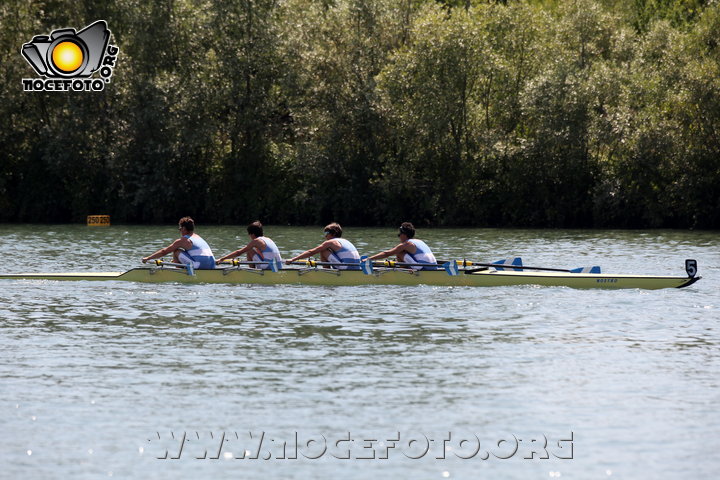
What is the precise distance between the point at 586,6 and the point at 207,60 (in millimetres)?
21665

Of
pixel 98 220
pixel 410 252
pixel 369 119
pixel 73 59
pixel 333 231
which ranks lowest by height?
pixel 410 252

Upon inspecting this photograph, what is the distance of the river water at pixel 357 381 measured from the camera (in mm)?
11609

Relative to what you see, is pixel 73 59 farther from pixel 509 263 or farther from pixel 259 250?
pixel 509 263

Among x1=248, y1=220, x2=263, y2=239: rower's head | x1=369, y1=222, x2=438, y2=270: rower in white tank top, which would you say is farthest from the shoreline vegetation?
x1=248, y1=220, x2=263, y2=239: rower's head

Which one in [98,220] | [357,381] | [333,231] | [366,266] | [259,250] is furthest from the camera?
[98,220]

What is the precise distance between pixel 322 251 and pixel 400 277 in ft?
6.55

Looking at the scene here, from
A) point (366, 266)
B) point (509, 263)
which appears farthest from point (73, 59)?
point (509, 263)

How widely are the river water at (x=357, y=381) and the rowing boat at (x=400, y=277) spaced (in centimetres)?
25

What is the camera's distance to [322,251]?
26.1m

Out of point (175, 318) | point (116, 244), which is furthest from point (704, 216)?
point (175, 318)

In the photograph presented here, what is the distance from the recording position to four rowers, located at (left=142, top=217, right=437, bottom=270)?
25578 millimetres

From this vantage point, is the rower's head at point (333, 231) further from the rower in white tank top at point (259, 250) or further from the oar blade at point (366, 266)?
the rower in white tank top at point (259, 250)

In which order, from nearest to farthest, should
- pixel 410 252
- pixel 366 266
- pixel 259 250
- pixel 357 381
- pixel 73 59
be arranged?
pixel 357 381
pixel 366 266
pixel 410 252
pixel 259 250
pixel 73 59

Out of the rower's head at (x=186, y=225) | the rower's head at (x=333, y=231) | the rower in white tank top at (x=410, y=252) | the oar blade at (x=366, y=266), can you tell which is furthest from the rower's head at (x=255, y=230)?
the rower in white tank top at (x=410, y=252)
